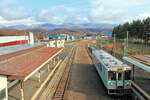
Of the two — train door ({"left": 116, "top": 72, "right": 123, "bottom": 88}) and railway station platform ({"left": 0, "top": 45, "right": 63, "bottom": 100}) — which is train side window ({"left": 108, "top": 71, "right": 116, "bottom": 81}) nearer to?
train door ({"left": 116, "top": 72, "right": 123, "bottom": 88})

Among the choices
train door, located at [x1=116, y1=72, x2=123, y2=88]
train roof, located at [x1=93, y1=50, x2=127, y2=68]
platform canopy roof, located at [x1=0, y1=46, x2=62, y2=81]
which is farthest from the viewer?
train roof, located at [x1=93, y1=50, x2=127, y2=68]

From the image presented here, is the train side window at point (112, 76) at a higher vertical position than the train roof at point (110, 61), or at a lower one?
lower

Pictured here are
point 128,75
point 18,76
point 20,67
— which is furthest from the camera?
point 128,75

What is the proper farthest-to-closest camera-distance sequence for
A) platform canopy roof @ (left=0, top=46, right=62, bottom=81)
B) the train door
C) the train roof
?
1. the train roof
2. the train door
3. platform canopy roof @ (left=0, top=46, right=62, bottom=81)

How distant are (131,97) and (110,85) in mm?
2041

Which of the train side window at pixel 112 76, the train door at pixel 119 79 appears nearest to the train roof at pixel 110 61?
the train side window at pixel 112 76

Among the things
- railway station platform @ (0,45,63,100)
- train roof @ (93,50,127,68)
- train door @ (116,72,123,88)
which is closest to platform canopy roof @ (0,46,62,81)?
railway station platform @ (0,45,63,100)

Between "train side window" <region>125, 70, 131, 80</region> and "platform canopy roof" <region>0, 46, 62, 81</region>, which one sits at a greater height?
"platform canopy roof" <region>0, 46, 62, 81</region>

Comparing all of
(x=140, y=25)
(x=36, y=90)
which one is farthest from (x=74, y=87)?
(x=140, y=25)

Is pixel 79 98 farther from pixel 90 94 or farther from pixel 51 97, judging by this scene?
pixel 51 97

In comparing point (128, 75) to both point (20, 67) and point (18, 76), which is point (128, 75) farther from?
point (20, 67)

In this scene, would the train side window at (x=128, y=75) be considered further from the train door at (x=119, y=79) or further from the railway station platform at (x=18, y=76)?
the railway station platform at (x=18, y=76)

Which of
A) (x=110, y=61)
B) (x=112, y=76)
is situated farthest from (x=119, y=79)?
(x=110, y=61)

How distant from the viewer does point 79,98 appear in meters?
11.0
